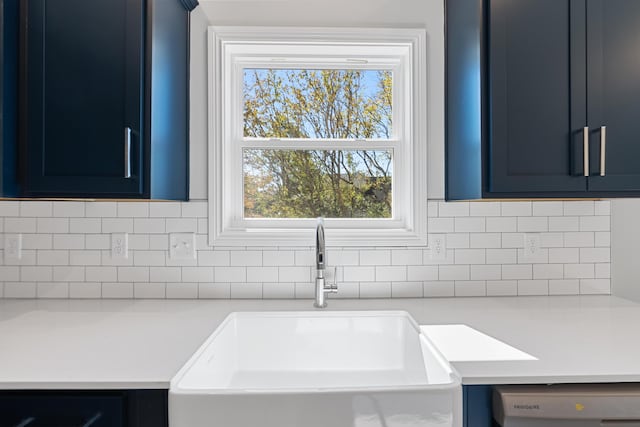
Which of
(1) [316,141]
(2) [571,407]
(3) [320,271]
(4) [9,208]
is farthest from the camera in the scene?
(1) [316,141]

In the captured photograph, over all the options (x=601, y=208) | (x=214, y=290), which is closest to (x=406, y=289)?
(x=214, y=290)

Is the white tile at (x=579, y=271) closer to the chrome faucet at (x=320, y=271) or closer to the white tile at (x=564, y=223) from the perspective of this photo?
the white tile at (x=564, y=223)

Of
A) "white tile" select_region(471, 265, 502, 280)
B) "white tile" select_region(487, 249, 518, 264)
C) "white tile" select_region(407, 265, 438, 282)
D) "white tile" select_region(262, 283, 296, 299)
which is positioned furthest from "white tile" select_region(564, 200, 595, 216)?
"white tile" select_region(262, 283, 296, 299)

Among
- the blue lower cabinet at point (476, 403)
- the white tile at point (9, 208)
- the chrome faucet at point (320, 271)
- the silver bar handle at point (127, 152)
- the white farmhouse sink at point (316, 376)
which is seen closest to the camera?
the white farmhouse sink at point (316, 376)

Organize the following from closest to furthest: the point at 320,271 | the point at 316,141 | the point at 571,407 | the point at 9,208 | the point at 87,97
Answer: the point at 571,407
the point at 87,97
the point at 320,271
the point at 9,208
the point at 316,141

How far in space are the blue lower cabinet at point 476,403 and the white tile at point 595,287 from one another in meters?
1.11

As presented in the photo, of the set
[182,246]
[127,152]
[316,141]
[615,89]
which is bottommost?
[182,246]

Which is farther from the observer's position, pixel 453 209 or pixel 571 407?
pixel 453 209

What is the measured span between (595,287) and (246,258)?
5.40 ft

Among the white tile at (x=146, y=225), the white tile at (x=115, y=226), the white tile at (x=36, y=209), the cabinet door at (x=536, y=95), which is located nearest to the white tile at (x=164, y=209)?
the white tile at (x=146, y=225)

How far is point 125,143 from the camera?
135 cm

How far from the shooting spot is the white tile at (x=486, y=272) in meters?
1.79

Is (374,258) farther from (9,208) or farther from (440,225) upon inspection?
(9,208)

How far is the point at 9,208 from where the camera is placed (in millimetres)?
1730
